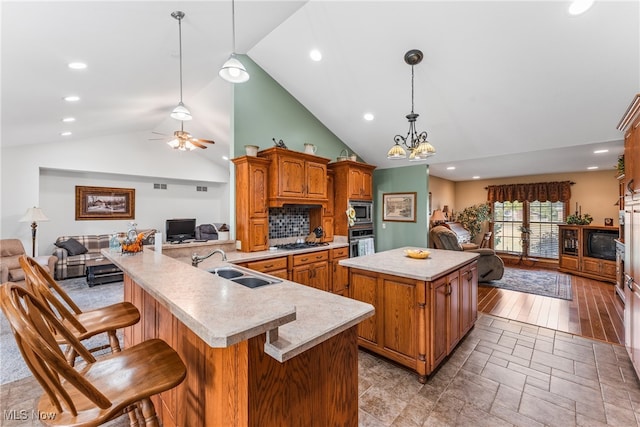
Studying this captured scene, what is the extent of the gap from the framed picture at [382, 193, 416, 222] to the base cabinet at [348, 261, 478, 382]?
2.59m

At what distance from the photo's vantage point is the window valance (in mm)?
6309

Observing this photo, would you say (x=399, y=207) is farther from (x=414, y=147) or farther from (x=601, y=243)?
(x=601, y=243)

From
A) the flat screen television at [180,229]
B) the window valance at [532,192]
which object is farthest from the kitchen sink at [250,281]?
the window valance at [532,192]

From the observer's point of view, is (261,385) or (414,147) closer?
(261,385)

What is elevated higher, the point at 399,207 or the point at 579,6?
the point at 579,6

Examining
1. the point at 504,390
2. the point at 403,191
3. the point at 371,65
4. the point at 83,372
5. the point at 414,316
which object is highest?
the point at 371,65

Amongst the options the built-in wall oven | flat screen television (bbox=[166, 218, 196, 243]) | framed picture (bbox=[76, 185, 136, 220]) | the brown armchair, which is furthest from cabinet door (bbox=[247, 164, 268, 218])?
framed picture (bbox=[76, 185, 136, 220])

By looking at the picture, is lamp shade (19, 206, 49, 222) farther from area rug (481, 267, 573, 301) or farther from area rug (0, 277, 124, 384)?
area rug (481, 267, 573, 301)

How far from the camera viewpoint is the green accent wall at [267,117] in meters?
3.84

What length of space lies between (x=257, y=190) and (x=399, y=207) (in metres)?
3.06

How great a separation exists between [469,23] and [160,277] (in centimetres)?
341

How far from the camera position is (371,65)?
344 cm

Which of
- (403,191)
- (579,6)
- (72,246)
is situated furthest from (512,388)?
(72,246)

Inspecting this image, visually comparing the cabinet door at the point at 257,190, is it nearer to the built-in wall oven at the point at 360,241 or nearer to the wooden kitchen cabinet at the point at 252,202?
the wooden kitchen cabinet at the point at 252,202
